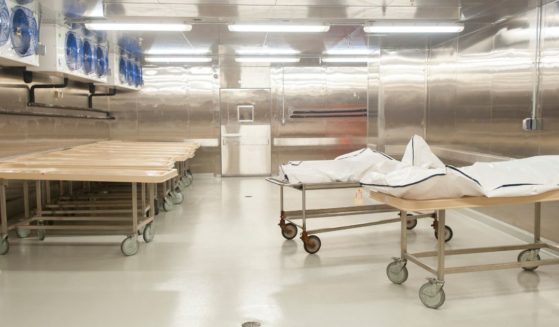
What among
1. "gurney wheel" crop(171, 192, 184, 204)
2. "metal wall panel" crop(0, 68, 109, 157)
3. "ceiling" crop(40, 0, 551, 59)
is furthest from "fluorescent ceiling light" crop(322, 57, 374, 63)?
"metal wall panel" crop(0, 68, 109, 157)

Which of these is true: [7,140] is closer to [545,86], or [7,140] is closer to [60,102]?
[60,102]

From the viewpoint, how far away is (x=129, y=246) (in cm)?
468

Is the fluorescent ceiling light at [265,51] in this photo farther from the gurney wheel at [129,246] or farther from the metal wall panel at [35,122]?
the gurney wheel at [129,246]

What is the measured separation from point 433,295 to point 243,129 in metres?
7.95

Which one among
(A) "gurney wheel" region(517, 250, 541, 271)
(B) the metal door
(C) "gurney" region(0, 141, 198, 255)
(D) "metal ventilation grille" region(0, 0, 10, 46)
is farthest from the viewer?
(B) the metal door

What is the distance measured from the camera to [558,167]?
12.5ft

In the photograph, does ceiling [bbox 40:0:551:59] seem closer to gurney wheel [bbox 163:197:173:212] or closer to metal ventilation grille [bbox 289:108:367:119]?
gurney wheel [bbox 163:197:173:212]

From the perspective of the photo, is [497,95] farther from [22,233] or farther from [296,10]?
[22,233]

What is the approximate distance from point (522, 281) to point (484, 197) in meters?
1.09

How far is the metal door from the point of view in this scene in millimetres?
10930

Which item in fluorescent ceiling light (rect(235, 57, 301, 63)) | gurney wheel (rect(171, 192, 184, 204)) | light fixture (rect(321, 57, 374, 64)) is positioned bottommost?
gurney wheel (rect(171, 192, 184, 204))

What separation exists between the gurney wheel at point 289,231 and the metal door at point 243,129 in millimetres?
5747

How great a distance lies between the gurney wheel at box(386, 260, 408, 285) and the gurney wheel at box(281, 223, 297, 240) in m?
1.56

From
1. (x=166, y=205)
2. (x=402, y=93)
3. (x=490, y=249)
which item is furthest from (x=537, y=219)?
(x=166, y=205)
